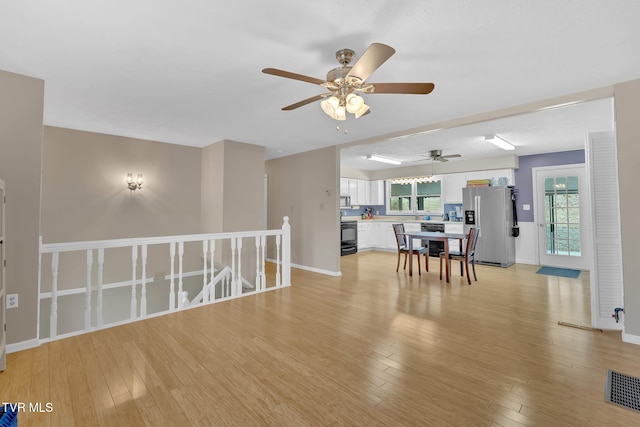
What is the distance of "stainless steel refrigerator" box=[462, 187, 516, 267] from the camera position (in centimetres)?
605

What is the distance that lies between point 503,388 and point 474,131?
12.5 feet

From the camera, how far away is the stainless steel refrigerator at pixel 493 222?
6047mm

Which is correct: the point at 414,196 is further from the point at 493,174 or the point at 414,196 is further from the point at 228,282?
the point at 228,282

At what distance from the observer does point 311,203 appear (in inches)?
230

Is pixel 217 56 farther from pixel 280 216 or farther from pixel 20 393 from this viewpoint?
pixel 280 216

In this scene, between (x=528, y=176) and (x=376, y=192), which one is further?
(x=376, y=192)

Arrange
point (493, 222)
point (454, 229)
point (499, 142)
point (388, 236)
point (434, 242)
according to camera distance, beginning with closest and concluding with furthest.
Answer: point (499, 142) < point (493, 222) < point (434, 242) < point (454, 229) < point (388, 236)

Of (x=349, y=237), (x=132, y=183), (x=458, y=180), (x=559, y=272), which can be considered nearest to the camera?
(x=132, y=183)

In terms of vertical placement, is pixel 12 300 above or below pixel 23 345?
above

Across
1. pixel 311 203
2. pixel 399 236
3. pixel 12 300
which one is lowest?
pixel 12 300

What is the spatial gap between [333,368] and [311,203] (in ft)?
12.9

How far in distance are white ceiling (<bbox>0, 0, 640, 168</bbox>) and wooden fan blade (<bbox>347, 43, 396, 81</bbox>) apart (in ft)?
1.06

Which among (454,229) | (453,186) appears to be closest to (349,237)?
(454,229)

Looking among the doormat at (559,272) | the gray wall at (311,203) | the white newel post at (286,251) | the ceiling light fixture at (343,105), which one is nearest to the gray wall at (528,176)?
the doormat at (559,272)
